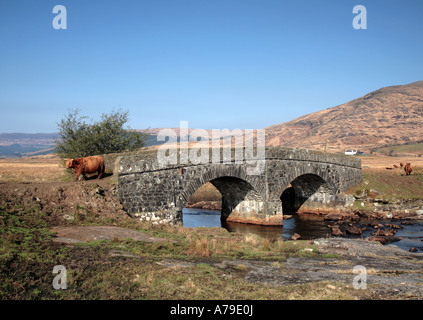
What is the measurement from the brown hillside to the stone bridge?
6533 cm

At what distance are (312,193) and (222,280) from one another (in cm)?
2312

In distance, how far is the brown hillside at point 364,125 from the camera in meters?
105

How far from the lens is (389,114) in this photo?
417ft

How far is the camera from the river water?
1958 cm

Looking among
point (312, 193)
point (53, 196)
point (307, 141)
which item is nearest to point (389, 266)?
point (53, 196)

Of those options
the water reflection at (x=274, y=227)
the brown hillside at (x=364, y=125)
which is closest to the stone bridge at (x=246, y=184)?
the water reflection at (x=274, y=227)

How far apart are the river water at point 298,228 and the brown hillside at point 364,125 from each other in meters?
69.7

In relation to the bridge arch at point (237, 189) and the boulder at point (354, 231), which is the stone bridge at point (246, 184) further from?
the boulder at point (354, 231)

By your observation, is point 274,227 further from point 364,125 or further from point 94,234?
point 364,125

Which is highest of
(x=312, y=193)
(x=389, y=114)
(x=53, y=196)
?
(x=389, y=114)

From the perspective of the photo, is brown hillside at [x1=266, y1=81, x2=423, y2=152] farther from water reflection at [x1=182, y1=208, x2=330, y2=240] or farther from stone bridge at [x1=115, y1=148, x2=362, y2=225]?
water reflection at [x1=182, y1=208, x2=330, y2=240]

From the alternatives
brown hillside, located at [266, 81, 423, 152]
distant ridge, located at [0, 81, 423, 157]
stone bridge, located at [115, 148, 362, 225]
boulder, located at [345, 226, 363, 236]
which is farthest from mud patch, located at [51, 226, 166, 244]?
brown hillside, located at [266, 81, 423, 152]
